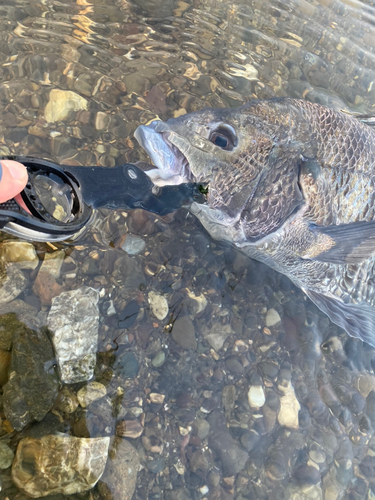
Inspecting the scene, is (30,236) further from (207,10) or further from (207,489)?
(207,10)

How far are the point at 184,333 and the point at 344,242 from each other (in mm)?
1569

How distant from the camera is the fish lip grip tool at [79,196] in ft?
6.40

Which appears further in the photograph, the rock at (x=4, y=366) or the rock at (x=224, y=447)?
the rock at (x=224, y=447)

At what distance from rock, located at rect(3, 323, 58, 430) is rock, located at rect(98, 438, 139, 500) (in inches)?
25.0

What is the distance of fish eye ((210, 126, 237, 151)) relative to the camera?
243cm

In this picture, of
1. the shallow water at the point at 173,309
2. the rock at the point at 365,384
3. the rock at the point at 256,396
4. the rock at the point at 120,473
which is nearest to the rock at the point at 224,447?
the shallow water at the point at 173,309

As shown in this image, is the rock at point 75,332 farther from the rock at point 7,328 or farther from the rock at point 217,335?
the rock at point 217,335

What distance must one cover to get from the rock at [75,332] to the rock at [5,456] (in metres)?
0.56

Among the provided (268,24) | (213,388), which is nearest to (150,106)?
(268,24)

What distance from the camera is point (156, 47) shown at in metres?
3.99

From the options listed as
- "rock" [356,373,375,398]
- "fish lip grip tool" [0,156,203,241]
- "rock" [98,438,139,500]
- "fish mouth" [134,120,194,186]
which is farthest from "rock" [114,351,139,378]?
"rock" [356,373,375,398]

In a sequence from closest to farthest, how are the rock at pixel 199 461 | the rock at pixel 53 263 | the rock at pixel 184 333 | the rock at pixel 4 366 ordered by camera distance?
the rock at pixel 4 366 < the rock at pixel 199 461 < the rock at pixel 53 263 < the rock at pixel 184 333

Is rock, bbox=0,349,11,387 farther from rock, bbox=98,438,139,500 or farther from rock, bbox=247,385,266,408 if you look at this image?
rock, bbox=247,385,266,408

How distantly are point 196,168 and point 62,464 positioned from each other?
2316mm
